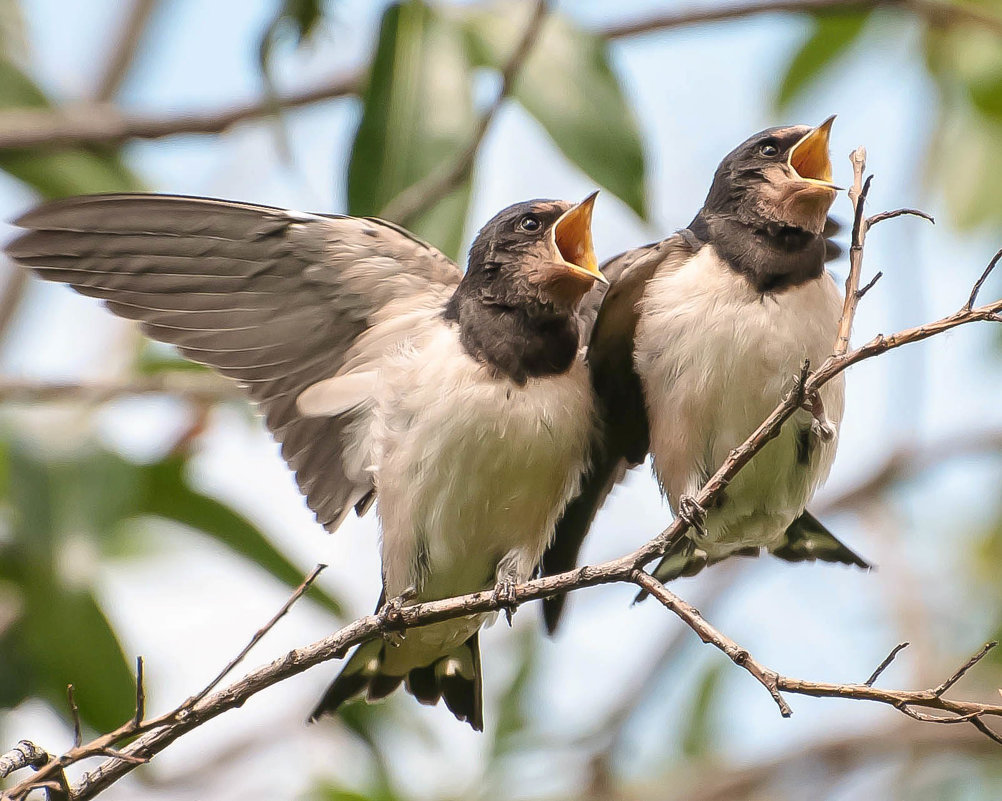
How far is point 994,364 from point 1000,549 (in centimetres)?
198

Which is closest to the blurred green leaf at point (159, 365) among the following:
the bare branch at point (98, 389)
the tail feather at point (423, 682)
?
the bare branch at point (98, 389)

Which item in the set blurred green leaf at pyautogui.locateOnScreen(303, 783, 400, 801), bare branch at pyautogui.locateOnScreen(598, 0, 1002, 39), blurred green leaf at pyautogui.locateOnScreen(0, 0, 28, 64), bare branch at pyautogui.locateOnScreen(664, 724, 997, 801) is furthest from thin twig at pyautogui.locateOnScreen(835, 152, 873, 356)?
bare branch at pyautogui.locateOnScreen(664, 724, 997, 801)

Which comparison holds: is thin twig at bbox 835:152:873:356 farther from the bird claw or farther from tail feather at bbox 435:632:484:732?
tail feather at bbox 435:632:484:732

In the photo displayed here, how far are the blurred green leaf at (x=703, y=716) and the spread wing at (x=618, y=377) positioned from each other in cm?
418

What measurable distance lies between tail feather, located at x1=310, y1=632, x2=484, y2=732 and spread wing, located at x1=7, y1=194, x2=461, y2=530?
50 cm

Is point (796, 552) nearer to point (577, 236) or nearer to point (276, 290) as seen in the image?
point (577, 236)

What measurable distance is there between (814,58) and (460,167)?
326cm

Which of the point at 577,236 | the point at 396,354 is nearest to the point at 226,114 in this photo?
the point at 396,354

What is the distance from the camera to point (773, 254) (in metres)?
3.44

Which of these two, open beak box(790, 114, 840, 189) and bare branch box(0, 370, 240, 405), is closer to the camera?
open beak box(790, 114, 840, 189)

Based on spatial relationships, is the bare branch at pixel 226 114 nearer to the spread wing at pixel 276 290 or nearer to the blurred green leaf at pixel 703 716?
the spread wing at pixel 276 290

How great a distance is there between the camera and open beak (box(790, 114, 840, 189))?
3.54 m

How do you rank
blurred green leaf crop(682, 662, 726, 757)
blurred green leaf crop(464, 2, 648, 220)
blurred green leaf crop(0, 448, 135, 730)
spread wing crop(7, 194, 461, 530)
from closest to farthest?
spread wing crop(7, 194, 461, 530), blurred green leaf crop(464, 2, 648, 220), blurred green leaf crop(0, 448, 135, 730), blurred green leaf crop(682, 662, 726, 757)

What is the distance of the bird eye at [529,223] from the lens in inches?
153
